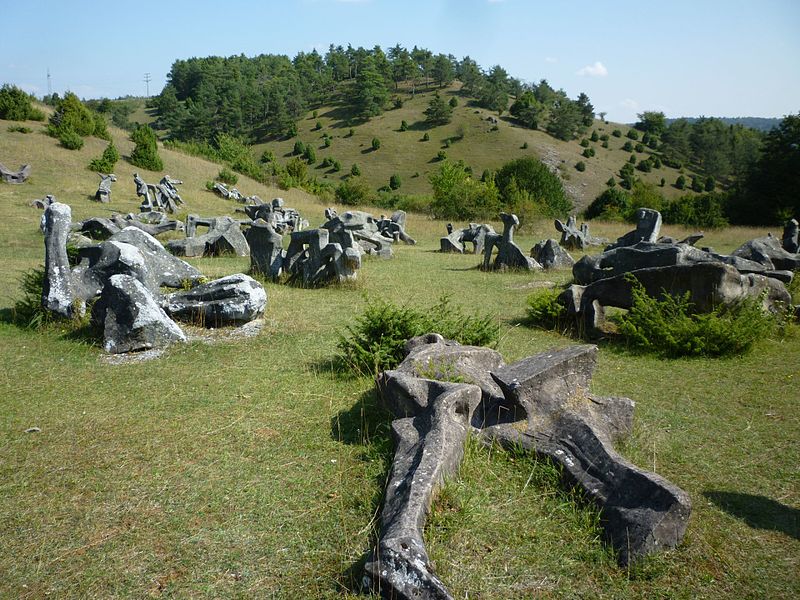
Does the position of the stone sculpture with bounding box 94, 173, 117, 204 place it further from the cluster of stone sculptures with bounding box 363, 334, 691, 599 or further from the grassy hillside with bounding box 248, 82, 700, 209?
the grassy hillside with bounding box 248, 82, 700, 209

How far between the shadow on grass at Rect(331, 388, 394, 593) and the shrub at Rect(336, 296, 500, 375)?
0.58 m

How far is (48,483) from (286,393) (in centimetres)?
254

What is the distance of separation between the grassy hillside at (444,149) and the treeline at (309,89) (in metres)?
3.70

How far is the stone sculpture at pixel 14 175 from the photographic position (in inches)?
1137

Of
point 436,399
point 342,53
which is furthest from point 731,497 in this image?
point 342,53

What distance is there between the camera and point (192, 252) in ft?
56.9

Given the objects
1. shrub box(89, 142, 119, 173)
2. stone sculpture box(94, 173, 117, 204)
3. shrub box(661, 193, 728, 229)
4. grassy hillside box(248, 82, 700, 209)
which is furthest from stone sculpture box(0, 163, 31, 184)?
grassy hillside box(248, 82, 700, 209)

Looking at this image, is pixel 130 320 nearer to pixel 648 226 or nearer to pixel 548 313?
pixel 548 313

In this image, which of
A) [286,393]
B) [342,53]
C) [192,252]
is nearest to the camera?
[286,393]

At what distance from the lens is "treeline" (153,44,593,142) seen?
8306 centimetres

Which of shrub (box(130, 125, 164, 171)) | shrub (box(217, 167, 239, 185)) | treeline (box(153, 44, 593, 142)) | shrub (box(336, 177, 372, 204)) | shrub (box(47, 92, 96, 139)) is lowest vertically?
shrub (box(336, 177, 372, 204))

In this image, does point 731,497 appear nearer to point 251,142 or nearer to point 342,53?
point 251,142

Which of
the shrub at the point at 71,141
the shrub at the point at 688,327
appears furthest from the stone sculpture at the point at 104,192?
the shrub at the point at 688,327

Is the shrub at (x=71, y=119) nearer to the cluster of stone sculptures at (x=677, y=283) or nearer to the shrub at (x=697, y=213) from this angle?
the cluster of stone sculptures at (x=677, y=283)
